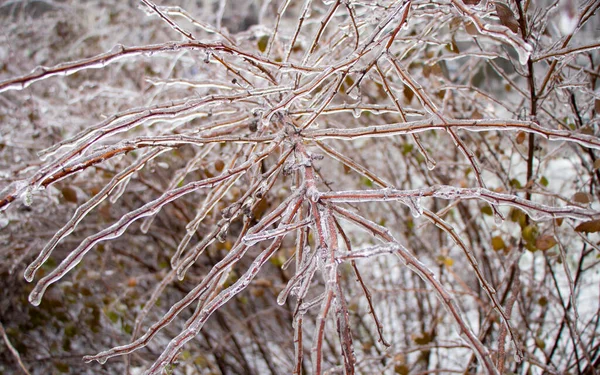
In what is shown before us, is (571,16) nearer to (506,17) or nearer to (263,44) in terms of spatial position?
(506,17)

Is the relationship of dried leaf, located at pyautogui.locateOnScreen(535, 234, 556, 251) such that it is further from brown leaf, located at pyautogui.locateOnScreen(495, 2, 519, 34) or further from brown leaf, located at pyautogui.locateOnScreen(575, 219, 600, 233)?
brown leaf, located at pyautogui.locateOnScreen(495, 2, 519, 34)

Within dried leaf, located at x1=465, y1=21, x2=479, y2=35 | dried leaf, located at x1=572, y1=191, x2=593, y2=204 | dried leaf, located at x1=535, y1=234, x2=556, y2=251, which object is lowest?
dried leaf, located at x1=535, y1=234, x2=556, y2=251

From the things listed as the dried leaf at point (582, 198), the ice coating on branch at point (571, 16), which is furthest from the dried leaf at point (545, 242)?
the ice coating on branch at point (571, 16)

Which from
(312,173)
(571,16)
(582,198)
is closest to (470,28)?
(571,16)

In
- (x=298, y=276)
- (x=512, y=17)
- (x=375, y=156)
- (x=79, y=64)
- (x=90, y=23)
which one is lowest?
(x=298, y=276)

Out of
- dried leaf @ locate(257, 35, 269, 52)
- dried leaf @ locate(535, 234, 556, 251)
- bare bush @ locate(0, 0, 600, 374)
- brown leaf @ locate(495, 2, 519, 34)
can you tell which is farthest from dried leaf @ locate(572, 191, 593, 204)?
dried leaf @ locate(257, 35, 269, 52)

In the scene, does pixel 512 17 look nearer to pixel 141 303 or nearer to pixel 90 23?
pixel 141 303

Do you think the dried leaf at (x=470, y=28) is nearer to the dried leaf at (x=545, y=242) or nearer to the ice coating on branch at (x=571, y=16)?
the ice coating on branch at (x=571, y=16)

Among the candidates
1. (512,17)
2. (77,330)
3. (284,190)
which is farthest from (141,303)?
(512,17)
